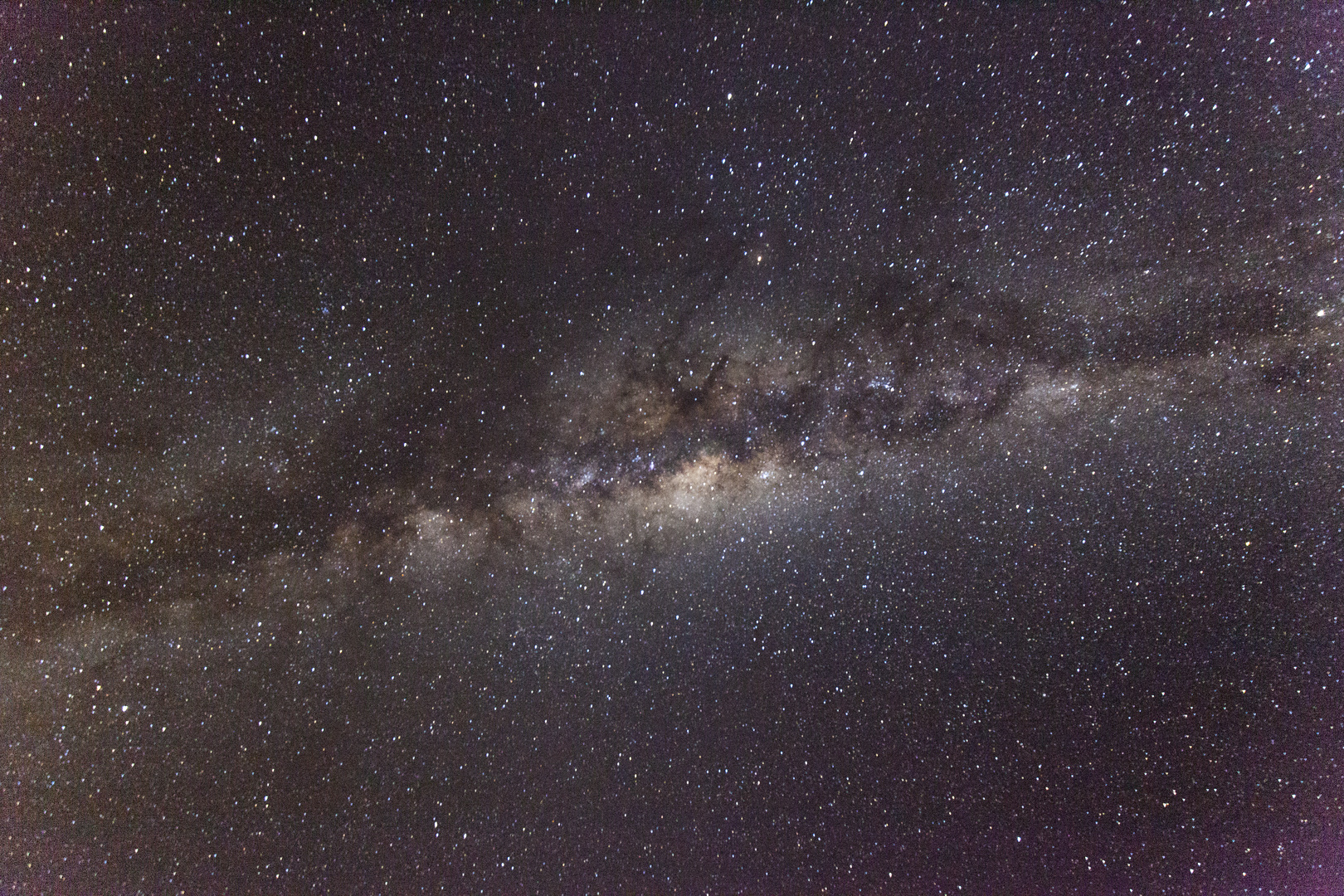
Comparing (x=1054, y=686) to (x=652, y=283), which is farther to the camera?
(x=1054, y=686)

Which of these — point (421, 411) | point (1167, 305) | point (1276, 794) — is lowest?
point (1276, 794)

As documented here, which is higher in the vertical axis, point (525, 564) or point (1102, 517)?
point (525, 564)

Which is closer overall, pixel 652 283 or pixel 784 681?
pixel 652 283

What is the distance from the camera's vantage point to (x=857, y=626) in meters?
1.62

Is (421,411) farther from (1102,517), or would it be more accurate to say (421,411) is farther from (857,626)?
(1102,517)

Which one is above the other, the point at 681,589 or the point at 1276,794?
the point at 681,589

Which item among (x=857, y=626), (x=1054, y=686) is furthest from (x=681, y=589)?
(x=1054, y=686)

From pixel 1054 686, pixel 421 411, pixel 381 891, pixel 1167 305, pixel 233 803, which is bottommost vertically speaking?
pixel 1054 686

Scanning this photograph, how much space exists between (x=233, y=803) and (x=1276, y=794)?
10.9ft

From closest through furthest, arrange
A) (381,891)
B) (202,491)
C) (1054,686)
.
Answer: (202,491) → (381,891) → (1054,686)

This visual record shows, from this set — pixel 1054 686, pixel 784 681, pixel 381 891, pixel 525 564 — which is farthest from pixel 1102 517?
pixel 381 891

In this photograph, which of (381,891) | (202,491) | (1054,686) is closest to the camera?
(202,491)

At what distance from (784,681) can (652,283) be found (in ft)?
4.23

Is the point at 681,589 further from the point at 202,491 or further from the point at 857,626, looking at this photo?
the point at 202,491
